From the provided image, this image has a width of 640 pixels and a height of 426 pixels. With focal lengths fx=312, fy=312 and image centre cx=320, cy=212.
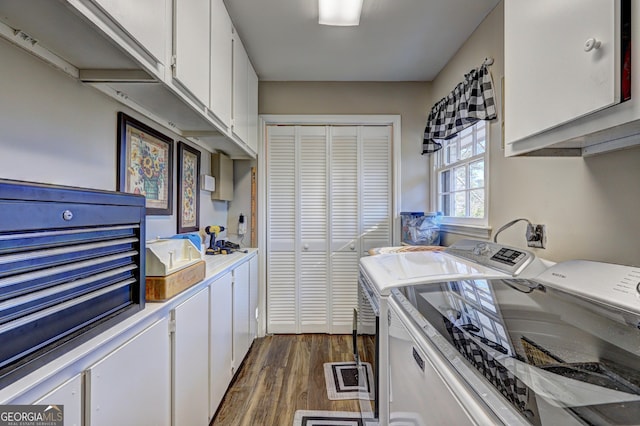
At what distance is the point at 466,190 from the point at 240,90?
1894mm

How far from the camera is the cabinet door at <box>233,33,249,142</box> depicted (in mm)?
2170

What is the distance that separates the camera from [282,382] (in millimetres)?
2232

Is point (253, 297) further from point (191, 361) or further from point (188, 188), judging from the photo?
point (191, 361)

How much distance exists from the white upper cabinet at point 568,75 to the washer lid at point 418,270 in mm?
544

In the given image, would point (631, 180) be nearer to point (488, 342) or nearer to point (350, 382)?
point (488, 342)

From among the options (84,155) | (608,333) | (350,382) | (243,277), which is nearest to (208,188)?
(243,277)

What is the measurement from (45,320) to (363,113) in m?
2.90

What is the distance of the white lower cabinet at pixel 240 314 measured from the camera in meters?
2.12

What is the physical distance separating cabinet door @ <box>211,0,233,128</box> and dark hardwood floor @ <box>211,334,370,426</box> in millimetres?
1769

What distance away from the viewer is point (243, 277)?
235 cm

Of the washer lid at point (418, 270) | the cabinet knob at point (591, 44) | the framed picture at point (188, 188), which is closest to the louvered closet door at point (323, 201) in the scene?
the framed picture at point (188, 188)

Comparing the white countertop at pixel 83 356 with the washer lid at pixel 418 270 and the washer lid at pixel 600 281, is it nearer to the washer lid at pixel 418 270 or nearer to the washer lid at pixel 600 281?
the washer lid at pixel 418 270

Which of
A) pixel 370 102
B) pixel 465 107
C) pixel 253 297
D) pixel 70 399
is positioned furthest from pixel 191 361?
pixel 370 102

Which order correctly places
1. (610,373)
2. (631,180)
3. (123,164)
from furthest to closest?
(123,164) → (631,180) → (610,373)
